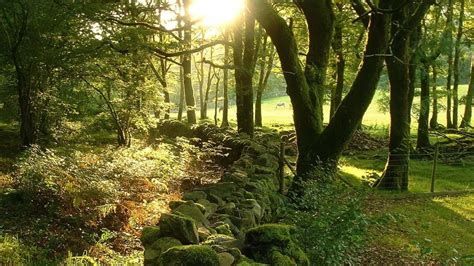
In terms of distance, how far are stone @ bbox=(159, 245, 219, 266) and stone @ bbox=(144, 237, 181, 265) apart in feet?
1.20

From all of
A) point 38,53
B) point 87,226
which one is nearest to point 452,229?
point 87,226

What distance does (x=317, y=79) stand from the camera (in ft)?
34.4

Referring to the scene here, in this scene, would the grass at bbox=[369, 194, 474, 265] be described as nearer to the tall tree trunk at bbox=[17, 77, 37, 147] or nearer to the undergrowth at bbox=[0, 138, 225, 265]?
the undergrowth at bbox=[0, 138, 225, 265]

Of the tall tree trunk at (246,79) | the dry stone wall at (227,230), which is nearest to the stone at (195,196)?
the dry stone wall at (227,230)

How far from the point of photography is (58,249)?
6.58m

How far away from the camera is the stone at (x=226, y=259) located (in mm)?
4102

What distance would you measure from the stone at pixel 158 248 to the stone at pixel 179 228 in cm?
10

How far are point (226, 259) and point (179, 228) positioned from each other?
695mm

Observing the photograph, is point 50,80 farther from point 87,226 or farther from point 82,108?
point 87,226

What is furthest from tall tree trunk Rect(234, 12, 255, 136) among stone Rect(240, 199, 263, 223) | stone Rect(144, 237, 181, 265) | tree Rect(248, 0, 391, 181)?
stone Rect(144, 237, 181, 265)

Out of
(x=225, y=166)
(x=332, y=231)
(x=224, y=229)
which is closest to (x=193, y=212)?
(x=224, y=229)

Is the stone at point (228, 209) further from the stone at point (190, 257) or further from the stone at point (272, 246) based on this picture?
the stone at point (190, 257)

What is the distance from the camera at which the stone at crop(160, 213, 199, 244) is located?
4582 mm

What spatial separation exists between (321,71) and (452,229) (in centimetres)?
Result: 494
